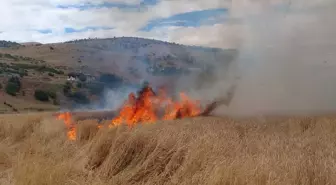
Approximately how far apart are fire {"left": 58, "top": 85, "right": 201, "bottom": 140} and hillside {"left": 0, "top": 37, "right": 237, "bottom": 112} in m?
5.16

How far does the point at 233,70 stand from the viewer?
1304 inches

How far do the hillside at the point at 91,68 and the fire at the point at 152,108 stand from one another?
516 cm

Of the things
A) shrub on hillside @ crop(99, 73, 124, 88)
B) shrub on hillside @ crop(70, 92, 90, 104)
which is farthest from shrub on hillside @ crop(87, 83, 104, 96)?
shrub on hillside @ crop(99, 73, 124, 88)

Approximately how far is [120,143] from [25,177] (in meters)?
2.43

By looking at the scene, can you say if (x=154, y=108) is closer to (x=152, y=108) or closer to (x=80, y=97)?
(x=152, y=108)

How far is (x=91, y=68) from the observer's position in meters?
102

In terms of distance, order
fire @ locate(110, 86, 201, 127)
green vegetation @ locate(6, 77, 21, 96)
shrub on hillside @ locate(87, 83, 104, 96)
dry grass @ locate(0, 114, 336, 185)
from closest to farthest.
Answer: dry grass @ locate(0, 114, 336, 185) < fire @ locate(110, 86, 201, 127) < green vegetation @ locate(6, 77, 21, 96) < shrub on hillside @ locate(87, 83, 104, 96)

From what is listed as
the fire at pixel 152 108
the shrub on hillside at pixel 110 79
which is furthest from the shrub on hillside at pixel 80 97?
the fire at pixel 152 108

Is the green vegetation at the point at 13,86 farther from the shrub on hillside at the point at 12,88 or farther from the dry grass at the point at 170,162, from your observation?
the dry grass at the point at 170,162

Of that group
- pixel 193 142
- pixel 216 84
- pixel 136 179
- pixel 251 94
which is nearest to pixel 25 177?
pixel 136 179

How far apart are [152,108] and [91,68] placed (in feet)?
266

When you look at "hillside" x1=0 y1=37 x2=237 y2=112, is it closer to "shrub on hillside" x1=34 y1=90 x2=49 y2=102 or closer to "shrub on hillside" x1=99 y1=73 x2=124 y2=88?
"shrub on hillside" x1=99 y1=73 x2=124 y2=88

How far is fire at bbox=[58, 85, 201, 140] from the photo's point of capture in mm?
20536

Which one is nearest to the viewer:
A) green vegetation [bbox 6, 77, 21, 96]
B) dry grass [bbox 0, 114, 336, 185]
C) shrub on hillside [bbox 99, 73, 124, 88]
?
dry grass [bbox 0, 114, 336, 185]
